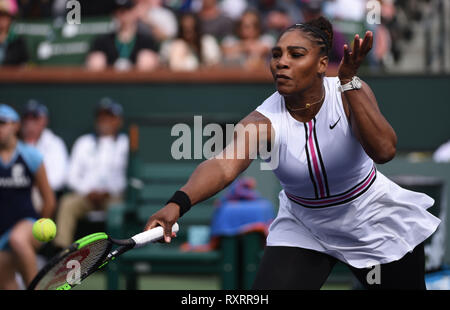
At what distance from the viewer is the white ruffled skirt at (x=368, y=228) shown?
13.7ft

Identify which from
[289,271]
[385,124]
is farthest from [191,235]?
[385,124]

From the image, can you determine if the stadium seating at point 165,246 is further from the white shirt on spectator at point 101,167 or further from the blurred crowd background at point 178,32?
the blurred crowd background at point 178,32

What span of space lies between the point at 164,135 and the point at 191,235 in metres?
1.64

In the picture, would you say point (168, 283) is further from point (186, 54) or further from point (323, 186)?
point (323, 186)

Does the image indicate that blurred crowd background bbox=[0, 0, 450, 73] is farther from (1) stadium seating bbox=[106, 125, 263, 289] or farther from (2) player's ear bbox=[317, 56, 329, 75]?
(2) player's ear bbox=[317, 56, 329, 75]

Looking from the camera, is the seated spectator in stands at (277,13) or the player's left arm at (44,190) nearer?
the player's left arm at (44,190)

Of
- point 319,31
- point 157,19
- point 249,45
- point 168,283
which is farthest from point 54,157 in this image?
point 319,31

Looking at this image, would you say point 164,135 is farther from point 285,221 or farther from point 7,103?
point 285,221

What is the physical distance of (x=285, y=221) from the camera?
4355 millimetres

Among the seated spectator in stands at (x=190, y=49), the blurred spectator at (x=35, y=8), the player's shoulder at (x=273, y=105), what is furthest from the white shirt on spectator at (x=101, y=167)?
the player's shoulder at (x=273, y=105)

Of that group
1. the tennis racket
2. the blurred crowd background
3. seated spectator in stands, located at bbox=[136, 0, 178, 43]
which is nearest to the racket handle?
the tennis racket

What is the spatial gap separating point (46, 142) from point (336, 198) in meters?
5.78

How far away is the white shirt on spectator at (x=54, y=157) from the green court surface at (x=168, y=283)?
1.18 metres

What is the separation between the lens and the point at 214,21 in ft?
34.2
